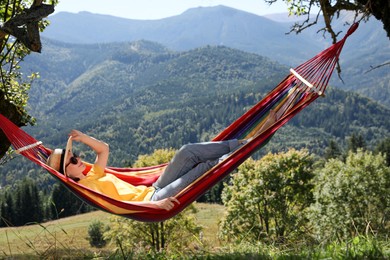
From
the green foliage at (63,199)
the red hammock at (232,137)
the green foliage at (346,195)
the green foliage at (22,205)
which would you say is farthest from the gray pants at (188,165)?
the green foliage at (22,205)

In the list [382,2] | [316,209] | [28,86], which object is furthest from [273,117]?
[316,209]

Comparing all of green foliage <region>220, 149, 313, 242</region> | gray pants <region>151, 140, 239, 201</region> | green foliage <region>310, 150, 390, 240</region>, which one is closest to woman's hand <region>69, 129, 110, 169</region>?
gray pants <region>151, 140, 239, 201</region>

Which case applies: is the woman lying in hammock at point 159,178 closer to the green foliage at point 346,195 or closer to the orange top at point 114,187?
the orange top at point 114,187

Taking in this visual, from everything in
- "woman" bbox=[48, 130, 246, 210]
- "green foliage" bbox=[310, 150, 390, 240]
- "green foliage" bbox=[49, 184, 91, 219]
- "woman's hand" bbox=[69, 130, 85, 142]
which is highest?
"woman's hand" bbox=[69, 130, 85, 142]

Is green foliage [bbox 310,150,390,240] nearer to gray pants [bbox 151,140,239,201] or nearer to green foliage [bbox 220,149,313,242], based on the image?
green foliage [bbox 220,149,313,242]

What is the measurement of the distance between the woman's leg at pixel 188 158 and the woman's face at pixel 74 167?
0.72 meters

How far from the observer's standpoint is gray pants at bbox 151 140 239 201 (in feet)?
12.4

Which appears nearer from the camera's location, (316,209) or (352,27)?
(352,27)

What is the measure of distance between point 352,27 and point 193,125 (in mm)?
167586

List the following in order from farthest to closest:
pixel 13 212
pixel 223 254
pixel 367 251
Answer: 1. pixel 13 212
2. pixel 223 254
3. pixel 367 251

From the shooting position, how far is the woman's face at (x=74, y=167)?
13.2 feet

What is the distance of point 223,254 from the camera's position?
2.50m

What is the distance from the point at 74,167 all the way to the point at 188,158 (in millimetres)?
1073

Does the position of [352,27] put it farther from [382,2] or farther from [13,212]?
[13,212]
